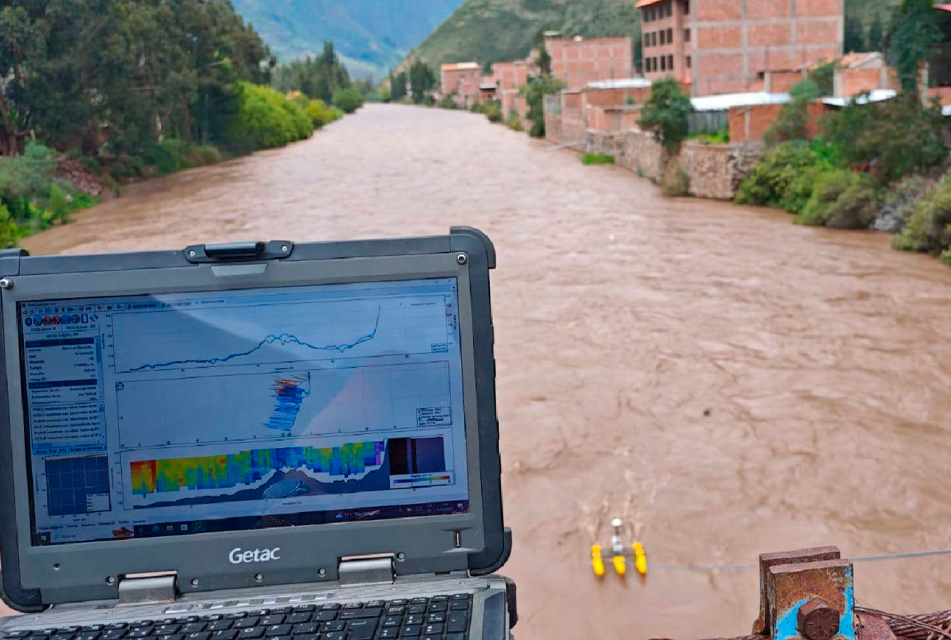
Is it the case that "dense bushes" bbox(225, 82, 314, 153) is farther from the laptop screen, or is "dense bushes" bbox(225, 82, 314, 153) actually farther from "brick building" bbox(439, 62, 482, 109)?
the laptop screen

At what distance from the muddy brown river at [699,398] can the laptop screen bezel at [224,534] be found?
13.7 ft

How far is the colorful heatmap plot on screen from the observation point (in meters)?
1.49

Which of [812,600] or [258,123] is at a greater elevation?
[258,123]

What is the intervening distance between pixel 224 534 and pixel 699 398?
781 cm

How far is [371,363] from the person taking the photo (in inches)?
59.6

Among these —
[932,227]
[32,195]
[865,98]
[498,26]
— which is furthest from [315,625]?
[498,26]

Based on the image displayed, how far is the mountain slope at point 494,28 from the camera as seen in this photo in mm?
101000

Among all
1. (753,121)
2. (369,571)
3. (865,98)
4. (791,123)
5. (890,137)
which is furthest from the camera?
(753,121)

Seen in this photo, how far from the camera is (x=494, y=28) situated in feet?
371

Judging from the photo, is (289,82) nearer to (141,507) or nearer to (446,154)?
(446,154)

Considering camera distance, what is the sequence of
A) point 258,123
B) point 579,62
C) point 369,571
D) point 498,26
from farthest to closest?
point 498,26
point 579,62
point 258,123
point 369,571

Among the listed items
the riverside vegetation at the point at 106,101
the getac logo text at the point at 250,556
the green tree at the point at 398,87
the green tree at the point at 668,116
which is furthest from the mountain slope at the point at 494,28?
the getac logo text at the point at 250,556

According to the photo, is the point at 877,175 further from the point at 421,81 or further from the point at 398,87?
the point at 398,87

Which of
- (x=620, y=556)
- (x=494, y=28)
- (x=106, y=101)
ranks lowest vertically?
(x=620, y=556)
